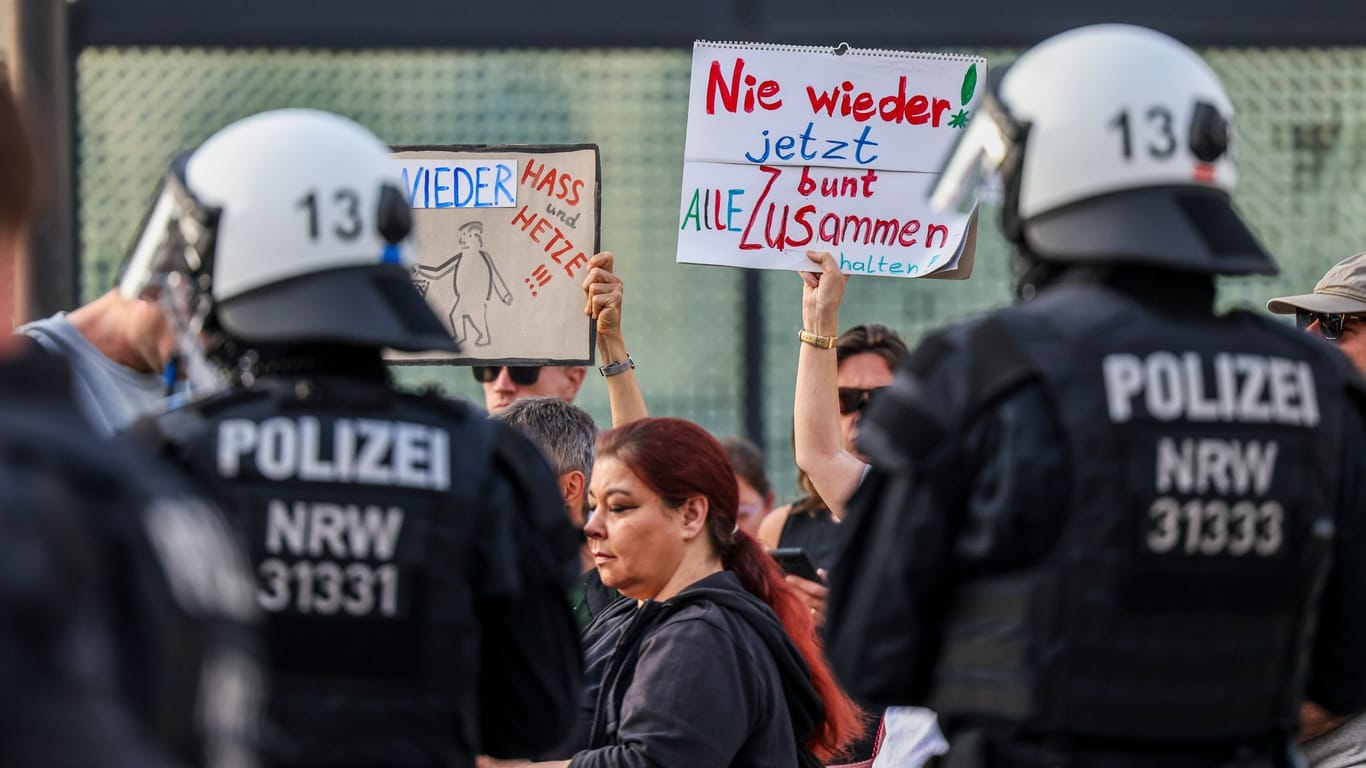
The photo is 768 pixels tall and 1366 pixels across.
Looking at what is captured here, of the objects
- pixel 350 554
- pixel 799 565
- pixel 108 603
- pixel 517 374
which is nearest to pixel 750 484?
pixel 517 374

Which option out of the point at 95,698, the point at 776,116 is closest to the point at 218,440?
the point at 95,698

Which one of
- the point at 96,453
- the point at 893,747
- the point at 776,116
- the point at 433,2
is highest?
the point at 433,2

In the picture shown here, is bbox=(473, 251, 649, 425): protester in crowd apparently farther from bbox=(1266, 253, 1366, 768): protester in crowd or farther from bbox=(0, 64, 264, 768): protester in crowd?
bbox=(0, 64, 264, 768): protester in crowd

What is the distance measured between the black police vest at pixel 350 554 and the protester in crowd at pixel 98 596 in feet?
2.85

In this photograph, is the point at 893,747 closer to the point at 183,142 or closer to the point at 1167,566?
the point at 1167,566

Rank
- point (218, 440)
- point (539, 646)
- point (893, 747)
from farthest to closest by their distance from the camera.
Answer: point (893, 747) → point (539, 646) → point (218, 440)

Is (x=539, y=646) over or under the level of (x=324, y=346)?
under

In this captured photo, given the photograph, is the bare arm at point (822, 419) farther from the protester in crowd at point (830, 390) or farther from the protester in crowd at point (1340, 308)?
the protester in crowd at point (1340, 308)

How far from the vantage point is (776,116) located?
5.32m

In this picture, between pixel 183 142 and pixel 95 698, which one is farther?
pixel 183 142

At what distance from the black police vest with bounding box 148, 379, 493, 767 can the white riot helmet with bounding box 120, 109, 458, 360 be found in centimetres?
11

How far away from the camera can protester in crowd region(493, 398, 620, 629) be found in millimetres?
5168

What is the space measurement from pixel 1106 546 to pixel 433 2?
7073 millimetres

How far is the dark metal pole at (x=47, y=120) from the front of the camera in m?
7.73
